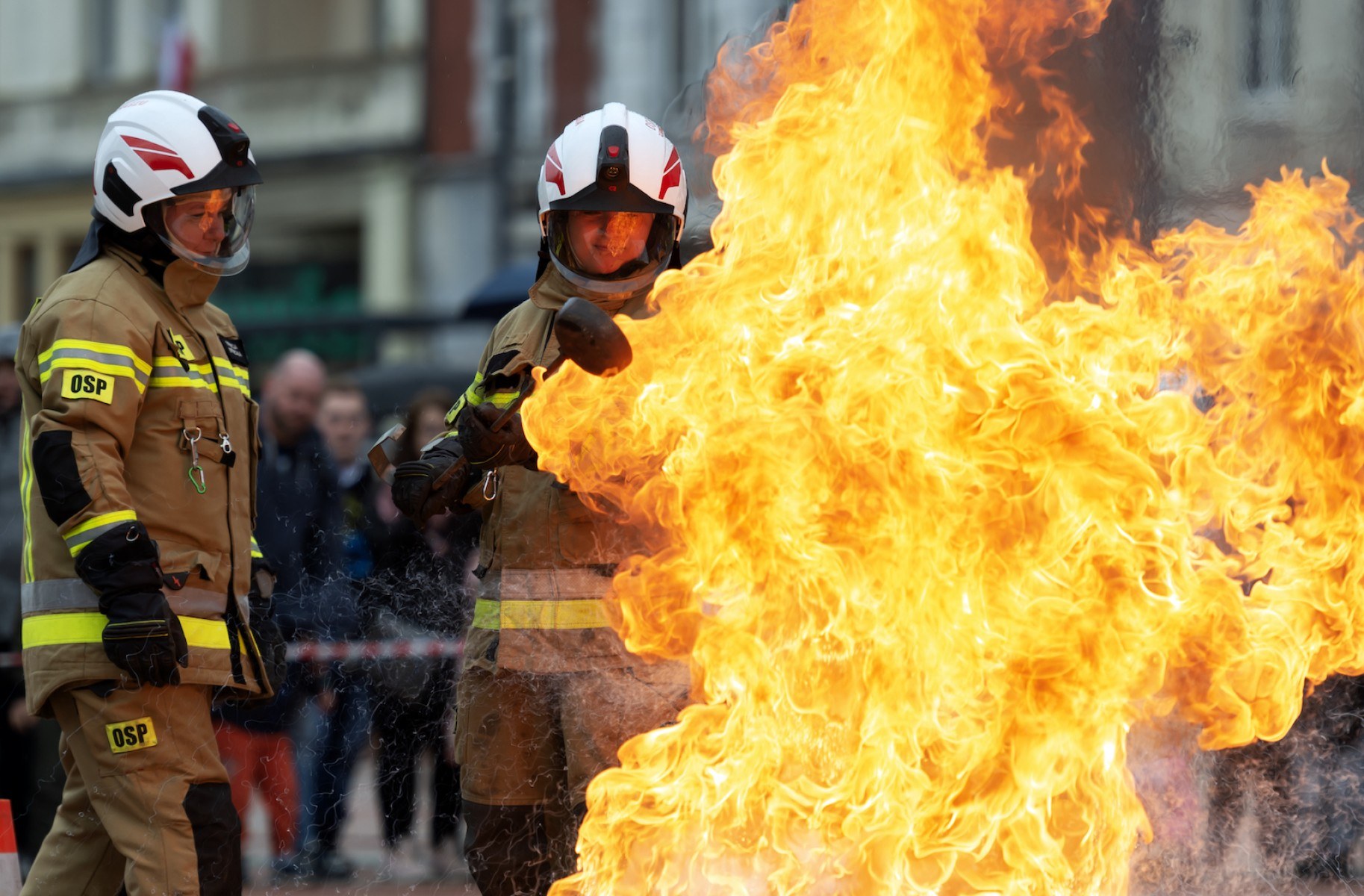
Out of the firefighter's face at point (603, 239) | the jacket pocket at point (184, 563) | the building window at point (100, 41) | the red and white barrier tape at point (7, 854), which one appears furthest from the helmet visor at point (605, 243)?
the building window at point (100, 41)

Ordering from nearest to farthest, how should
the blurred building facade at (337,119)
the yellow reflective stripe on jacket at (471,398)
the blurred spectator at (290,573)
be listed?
the yellow reflective stripe on jacket at (471,398) < the blurred spectator at (290,573) < the blurred building facade at (337,119)

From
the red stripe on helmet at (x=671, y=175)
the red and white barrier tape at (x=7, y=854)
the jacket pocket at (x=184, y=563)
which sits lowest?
the red and white barrier tape at (x=7, y=854)

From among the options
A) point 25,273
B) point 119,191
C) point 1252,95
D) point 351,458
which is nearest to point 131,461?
point 119,191

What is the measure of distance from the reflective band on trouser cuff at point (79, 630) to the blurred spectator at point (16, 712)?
246cm

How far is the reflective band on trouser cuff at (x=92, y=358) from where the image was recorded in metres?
4.32

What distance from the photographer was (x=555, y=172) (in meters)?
4.60

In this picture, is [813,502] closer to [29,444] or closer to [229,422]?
[229,422]

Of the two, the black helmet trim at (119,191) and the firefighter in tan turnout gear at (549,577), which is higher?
the black helmet trim at (119,191)

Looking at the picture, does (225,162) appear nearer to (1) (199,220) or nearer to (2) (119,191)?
(1) (199,220)

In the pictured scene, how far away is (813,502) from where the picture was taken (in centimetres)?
418

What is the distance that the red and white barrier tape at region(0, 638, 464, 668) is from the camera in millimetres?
5055

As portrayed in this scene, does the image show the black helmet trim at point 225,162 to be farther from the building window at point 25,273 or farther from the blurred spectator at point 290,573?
the building window at point 25,273

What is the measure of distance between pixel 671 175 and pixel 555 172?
0.30m

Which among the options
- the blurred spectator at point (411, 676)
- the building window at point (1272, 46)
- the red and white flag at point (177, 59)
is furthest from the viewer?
the red and white flag at point (177, 59)
